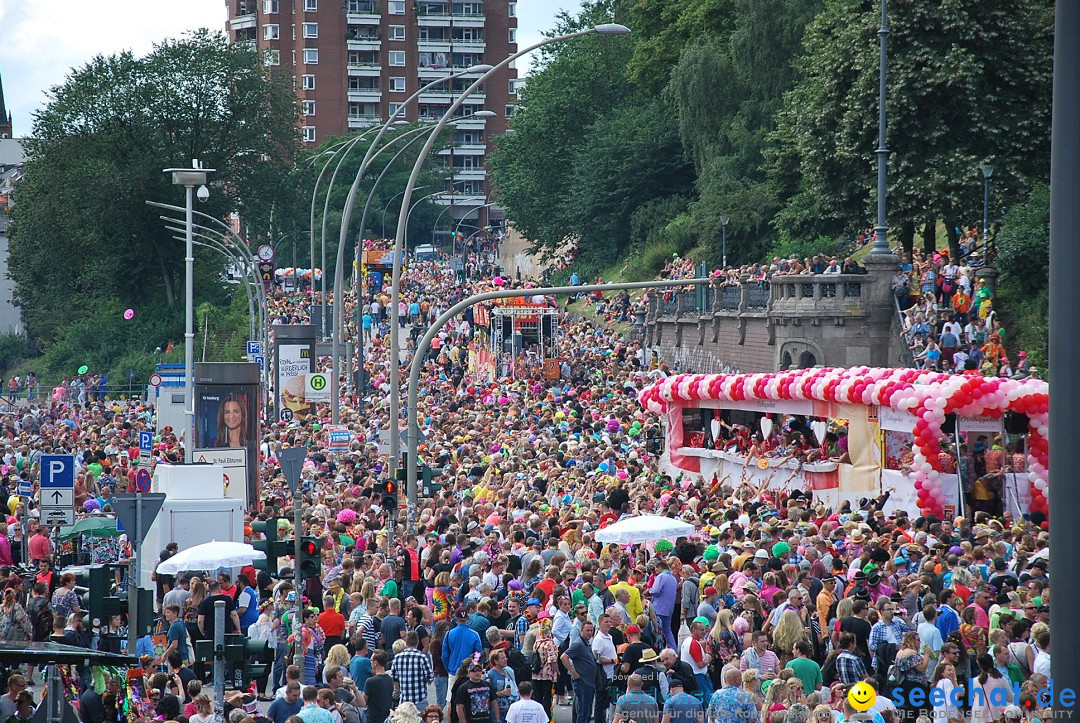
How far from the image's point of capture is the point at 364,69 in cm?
13738

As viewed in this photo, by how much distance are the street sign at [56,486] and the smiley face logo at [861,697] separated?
10.7 metres

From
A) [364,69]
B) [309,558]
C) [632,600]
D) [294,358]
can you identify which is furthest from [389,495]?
[364,69]

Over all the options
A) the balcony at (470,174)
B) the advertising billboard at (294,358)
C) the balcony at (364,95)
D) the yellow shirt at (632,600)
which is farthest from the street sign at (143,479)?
the balcony at (470,174)

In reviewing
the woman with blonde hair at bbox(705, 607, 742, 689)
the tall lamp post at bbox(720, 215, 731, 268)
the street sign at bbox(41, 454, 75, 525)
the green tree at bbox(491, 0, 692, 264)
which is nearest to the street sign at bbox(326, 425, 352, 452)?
the street sign at bbox(41, 454, 75, 525)

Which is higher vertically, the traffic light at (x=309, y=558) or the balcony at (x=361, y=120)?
the balcony at (x=361, y=120)

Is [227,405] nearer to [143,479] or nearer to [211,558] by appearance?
[143,479]

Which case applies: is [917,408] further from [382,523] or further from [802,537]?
[382,523]

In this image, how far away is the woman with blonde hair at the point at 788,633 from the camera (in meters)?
13.4

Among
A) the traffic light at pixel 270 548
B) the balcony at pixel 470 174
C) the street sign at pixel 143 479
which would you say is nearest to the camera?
the traffic light at pixel 270 548

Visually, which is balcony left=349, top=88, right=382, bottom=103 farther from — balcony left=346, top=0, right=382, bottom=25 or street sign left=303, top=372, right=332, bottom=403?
street sign left=303, top=372, right=332, bottom=403

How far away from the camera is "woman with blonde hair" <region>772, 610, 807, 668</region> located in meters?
13.4

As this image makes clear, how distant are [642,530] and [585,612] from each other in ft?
14.6

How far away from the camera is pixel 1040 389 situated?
75.5ft

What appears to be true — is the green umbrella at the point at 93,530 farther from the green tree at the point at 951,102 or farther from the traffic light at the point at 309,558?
the green tree at the point at 951,102
